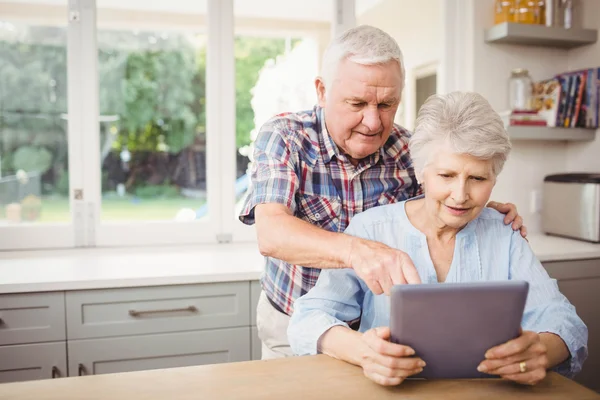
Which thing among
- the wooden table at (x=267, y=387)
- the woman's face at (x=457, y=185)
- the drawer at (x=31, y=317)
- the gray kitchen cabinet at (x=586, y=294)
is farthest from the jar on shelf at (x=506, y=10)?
the drawer at (x=31, y=317)

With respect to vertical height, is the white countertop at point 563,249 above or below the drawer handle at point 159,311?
above

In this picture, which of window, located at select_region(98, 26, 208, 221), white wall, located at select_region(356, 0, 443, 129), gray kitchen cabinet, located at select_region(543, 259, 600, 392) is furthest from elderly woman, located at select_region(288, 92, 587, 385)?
white wall, located at select_region(356, 0, 443, 129)

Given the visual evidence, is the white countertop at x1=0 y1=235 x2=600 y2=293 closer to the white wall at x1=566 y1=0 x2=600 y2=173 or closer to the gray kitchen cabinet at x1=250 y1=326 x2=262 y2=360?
the gray kitchen cabinet at x1=250 y1=326 x2=262 y2=360

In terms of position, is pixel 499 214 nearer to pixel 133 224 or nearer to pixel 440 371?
pixel 440 371

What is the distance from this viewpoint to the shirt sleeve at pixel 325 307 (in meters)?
1.25

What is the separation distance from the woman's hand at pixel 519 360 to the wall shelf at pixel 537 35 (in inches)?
88.1

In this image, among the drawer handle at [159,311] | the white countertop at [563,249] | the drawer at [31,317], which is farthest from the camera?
the white countertop at [563,249]

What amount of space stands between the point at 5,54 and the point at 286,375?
238 centimetres

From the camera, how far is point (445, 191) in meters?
1.32

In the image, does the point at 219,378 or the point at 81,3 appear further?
the point at 81,3

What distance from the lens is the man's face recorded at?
1380mm

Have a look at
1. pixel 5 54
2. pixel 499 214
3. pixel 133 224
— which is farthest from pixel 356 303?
pixel 5 54

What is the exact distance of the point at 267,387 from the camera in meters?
1.04

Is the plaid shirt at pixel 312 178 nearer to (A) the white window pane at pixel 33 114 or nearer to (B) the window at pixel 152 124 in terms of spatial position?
(B) the window at pixel 152 124
